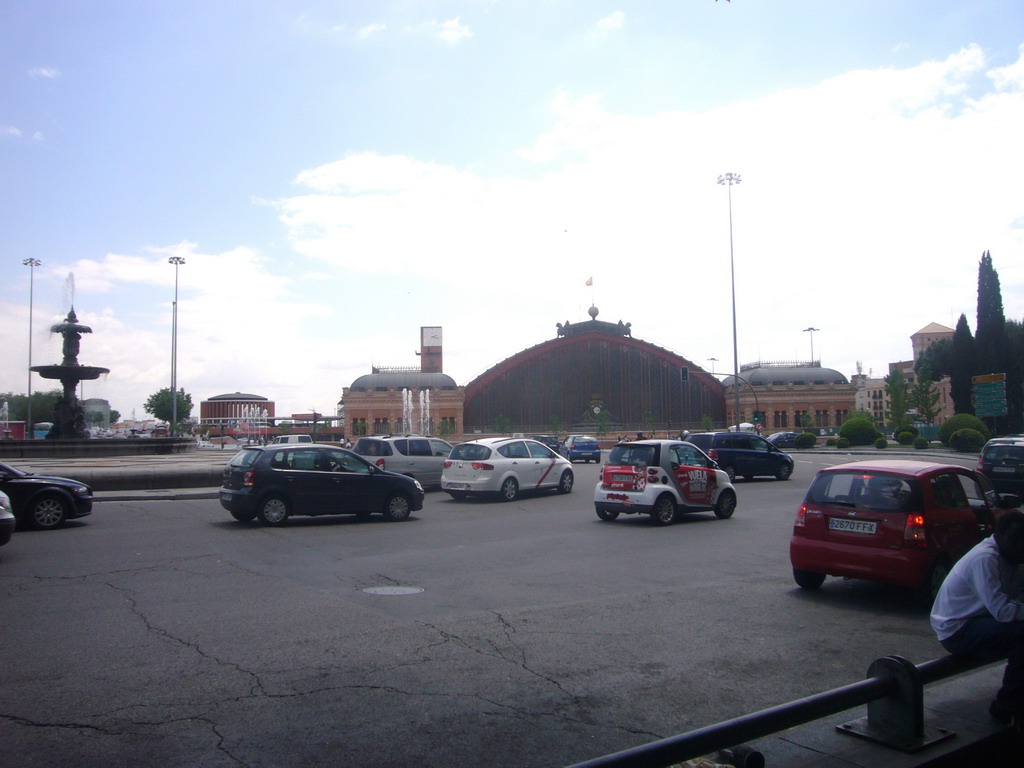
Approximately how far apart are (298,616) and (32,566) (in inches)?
196

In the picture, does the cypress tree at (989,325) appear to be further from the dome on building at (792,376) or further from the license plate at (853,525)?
the license plate at (853,525)

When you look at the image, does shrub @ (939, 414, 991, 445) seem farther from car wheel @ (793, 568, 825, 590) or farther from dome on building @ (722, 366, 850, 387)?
dome on building @ (722, 366, 850, 387)

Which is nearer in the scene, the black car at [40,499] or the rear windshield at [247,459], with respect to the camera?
the black car at [40,499]

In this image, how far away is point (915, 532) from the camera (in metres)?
8.62

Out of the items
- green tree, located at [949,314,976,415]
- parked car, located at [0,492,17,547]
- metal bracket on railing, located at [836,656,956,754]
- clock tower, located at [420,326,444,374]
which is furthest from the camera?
clock tower, located at [420,326,444,374]

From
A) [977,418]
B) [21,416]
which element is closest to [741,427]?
[977,418]

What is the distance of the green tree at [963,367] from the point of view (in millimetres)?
58156

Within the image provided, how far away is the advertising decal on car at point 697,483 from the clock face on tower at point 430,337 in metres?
90.4

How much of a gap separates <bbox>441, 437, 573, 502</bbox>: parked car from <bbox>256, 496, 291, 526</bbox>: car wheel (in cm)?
620

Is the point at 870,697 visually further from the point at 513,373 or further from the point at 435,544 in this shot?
the point at 513,373

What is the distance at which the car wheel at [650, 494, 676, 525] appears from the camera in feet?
52.4

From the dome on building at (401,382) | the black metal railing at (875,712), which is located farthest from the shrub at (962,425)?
the dome on building at (401,382)

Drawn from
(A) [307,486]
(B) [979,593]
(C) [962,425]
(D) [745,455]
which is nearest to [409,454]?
(A) [307,486]

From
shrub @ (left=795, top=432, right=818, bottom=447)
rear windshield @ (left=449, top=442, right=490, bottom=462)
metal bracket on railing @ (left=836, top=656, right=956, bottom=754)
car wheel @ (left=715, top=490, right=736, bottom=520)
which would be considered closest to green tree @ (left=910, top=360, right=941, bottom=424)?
shrub @ (left=795, top=432, right=818, bottom=447)
